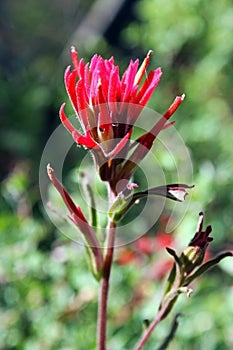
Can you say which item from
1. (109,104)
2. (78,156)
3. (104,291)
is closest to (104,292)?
(104,291)

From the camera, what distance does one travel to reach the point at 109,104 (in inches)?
32.2

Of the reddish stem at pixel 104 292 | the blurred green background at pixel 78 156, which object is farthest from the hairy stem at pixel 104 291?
the blurred green background at pixel 78 156

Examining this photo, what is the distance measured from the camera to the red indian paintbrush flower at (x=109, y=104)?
81cm

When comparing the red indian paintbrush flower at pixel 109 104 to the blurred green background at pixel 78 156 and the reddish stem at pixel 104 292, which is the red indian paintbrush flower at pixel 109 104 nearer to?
the reddish stem at pixel 104 292

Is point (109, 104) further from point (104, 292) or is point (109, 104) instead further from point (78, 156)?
point (78, 156)

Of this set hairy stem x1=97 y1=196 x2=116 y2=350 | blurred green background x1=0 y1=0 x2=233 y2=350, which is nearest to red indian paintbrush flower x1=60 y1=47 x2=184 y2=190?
hairy stem x1=97 y1=196 x2=116 y2=350

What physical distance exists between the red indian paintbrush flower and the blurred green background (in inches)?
24.1

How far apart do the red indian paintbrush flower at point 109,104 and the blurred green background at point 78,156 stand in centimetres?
61

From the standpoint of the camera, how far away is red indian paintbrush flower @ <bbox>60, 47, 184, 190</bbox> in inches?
31.9

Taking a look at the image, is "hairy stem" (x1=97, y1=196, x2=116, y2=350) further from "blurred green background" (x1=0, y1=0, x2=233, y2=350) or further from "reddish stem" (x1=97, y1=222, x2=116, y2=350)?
"blurred green background" (x1=0, y1=0, x2=233, y2=350)

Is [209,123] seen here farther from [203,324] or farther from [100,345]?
[100,345]

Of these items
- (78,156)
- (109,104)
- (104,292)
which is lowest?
(78,156)

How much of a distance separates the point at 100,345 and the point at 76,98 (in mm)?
381

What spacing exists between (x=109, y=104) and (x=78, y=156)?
67.5 inches
